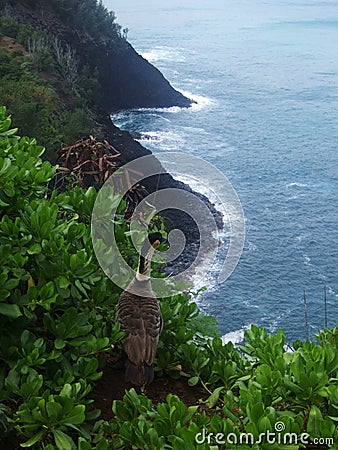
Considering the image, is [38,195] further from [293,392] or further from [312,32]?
[312,32]

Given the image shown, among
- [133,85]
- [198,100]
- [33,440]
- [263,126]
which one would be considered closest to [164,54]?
[198,100]

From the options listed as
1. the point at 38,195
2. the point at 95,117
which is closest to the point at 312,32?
the point at 95,117

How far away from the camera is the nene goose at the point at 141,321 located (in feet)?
10.9

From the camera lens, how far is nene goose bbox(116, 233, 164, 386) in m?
3.33

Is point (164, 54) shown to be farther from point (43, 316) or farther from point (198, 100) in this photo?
point (43, 316)

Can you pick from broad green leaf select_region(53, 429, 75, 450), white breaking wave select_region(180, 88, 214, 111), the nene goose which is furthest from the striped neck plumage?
white breaking wave select_region(180, 88, 214, 111)

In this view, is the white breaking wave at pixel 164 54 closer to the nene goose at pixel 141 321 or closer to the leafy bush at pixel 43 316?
the nene goose at pixel 141 321

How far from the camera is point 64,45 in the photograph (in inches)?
1406

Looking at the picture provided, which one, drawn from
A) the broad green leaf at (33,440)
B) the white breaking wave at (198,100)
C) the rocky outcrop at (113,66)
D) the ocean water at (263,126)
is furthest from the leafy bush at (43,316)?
→ the white breaking wave at (198,100)

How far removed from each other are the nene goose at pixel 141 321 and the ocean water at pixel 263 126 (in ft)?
31.2

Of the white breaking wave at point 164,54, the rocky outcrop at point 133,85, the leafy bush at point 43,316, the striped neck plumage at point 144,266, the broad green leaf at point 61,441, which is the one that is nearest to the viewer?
the broad green leaf at point 61,441

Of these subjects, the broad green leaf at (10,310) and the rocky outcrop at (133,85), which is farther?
the rocky outcrop at (133,85)

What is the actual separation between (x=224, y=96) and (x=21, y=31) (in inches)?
632

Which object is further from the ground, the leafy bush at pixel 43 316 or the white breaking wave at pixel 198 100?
the leafy bush at pixel 43 316
